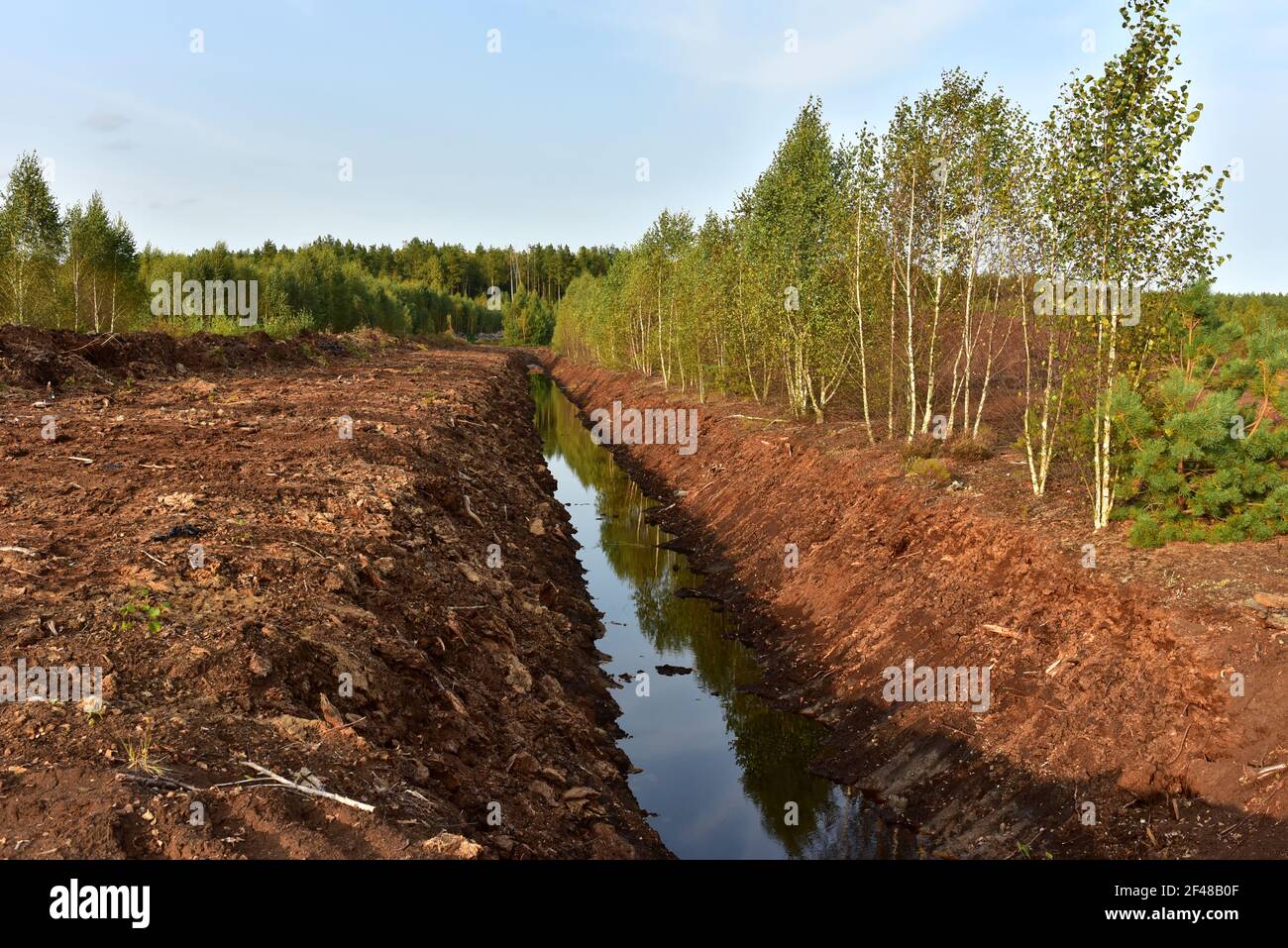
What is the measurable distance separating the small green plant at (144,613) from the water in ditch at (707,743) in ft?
20.0

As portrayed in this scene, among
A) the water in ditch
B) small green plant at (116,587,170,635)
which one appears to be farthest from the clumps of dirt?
small green plant at (116,587,170,635)

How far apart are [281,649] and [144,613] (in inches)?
53.1

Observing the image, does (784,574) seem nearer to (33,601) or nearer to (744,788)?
(744,788)

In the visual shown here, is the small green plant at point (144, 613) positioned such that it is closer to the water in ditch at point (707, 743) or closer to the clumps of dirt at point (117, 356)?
the water in ditch at point (707, 743)

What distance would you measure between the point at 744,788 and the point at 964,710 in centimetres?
317

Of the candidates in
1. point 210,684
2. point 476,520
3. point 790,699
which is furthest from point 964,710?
point 476,520

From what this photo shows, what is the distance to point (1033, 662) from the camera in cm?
1076

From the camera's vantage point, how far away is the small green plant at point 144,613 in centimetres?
757

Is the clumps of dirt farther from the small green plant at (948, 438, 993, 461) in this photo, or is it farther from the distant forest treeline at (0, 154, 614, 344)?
the small green plant at (948, 438, 993, 461)

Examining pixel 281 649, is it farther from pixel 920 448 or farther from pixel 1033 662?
pixel 920 448

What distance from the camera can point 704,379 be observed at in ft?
143

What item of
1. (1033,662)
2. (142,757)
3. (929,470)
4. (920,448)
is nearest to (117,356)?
(142,757)

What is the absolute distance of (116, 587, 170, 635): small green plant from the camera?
7.57 metres

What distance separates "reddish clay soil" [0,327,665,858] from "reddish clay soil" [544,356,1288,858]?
370 cm
